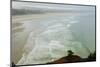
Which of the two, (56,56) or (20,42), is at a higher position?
(20,42)

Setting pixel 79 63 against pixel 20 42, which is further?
pixel 79 63

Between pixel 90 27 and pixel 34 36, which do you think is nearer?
pixel 34 36

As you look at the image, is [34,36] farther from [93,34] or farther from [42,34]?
[93,34]

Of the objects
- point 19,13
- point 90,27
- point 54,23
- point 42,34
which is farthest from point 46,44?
point 90,27

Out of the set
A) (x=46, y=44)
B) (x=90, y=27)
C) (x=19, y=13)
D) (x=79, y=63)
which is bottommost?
(x=79, y=63)

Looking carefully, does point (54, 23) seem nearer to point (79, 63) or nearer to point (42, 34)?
point (42, 34)

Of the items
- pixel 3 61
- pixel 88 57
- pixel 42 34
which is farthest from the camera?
pixel 88 57

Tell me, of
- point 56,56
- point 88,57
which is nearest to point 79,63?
point 88,57

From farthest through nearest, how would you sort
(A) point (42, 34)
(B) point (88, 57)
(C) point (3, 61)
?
(B) point (88, 57) < (A) point (42, 34) < (C) point (3, 61)

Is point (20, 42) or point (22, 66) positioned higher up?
point (20, 42)
